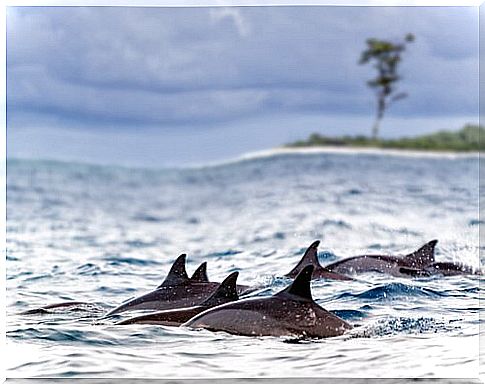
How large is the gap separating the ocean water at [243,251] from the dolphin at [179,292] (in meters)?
0.30

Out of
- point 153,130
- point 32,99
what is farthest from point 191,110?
point 32,99

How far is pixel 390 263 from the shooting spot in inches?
322

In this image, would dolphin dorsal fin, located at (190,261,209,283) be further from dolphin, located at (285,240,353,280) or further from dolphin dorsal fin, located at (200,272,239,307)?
dolphin, located at (285,240,353,280)

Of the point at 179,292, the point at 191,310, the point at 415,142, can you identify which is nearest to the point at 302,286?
the point at 191,310

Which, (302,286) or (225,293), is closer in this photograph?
(302,286)

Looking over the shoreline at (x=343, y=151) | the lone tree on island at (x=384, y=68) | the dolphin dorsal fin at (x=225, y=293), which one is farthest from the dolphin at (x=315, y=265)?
the shoreline at (x=343, y=151)

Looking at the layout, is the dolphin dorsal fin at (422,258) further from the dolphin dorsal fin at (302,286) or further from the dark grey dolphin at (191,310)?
Result: the dolphin dorsal fin at (302,286)

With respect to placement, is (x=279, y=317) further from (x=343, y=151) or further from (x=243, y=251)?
(x=343, y=151)

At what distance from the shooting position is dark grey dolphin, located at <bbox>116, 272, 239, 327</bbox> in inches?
230

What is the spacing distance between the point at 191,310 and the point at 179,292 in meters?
0.37

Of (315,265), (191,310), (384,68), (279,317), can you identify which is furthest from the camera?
(384,68)

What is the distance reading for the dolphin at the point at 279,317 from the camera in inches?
216

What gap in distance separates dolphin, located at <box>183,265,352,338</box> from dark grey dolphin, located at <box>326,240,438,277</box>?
242 centimetres

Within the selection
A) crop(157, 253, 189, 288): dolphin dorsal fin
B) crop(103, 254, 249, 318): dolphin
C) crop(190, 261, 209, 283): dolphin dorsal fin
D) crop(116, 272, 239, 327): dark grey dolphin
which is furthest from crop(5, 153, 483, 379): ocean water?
crop(190, 261, 209, 283): dolphin dorsal fin
